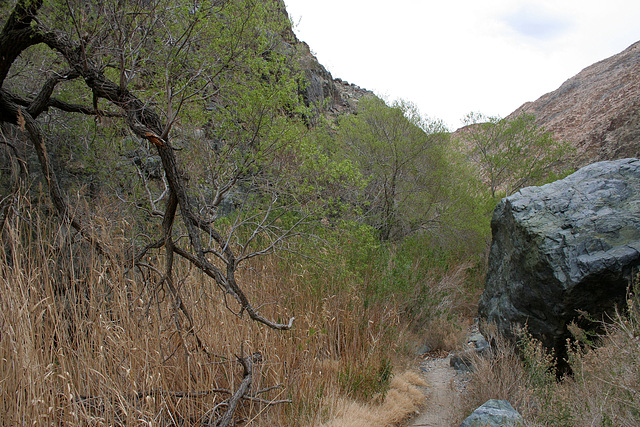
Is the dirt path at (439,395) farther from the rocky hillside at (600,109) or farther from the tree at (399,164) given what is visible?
the rocky hillside at (600,109)

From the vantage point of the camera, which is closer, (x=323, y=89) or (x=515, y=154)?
(x=515, y=154)

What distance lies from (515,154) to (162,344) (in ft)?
36.9

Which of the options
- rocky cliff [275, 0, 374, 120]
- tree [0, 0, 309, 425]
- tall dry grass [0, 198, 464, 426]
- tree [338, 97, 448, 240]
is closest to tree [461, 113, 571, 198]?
tree [338, 97, 448, 240]

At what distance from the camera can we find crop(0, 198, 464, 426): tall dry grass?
2287 mm

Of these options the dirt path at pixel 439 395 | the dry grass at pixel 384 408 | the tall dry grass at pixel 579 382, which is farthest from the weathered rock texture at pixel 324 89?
the tall dry grass at pixel 579 382

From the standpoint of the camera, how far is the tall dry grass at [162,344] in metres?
2.29

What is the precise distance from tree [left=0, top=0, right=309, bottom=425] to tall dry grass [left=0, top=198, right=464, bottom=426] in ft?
0.67

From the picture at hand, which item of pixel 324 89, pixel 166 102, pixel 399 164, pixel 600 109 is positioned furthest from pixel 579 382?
pixel 600 109

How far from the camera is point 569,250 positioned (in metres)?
4.00

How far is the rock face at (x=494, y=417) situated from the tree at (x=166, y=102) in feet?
6.26

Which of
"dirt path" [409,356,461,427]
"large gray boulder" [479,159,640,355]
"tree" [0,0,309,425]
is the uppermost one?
"tree" [0,0,309,425]

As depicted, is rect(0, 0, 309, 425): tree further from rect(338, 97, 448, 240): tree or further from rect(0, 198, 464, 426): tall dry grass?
rect(338, 97, 448, 240): tree

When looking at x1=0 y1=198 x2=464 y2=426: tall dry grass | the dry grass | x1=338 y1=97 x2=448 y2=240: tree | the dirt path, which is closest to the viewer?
x1=0 y1=198 x2=464 y2=426: tall dry grass

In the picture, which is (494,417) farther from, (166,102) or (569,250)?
(166,102)
